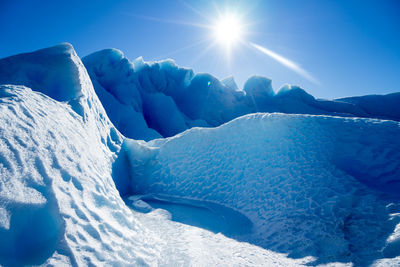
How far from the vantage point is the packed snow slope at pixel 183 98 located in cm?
1358

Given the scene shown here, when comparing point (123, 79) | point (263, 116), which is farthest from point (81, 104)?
point (123, 79)

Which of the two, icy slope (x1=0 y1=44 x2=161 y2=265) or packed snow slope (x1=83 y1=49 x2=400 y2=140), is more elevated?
packed snow slope (x1=83 y1=49 x2=400 y2=140)

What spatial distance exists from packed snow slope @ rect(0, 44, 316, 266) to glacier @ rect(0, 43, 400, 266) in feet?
0.04

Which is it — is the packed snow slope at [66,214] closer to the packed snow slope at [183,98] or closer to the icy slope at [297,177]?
the icy slope at [297,177]

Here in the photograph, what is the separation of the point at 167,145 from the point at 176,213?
2.55 m

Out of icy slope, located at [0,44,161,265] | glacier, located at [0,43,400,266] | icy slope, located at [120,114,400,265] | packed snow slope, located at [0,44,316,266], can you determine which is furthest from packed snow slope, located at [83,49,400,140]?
icy slope, located at [0,44,161,265]

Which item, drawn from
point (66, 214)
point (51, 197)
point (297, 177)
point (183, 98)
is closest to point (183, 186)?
point (297, 177)

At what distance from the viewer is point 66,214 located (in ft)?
5.16

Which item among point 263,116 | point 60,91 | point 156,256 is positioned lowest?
point 156,256

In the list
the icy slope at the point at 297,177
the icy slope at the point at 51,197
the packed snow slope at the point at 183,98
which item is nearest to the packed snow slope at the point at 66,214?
the icy slope at the point at 51,197

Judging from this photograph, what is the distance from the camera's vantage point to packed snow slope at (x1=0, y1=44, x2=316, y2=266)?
4.25ft

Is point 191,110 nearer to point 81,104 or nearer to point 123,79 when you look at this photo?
point 123,79

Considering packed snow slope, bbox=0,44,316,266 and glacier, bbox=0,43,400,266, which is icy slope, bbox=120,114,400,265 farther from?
packed snow slope, bbox=0,44,316,266

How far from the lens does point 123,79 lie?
46.2ft
